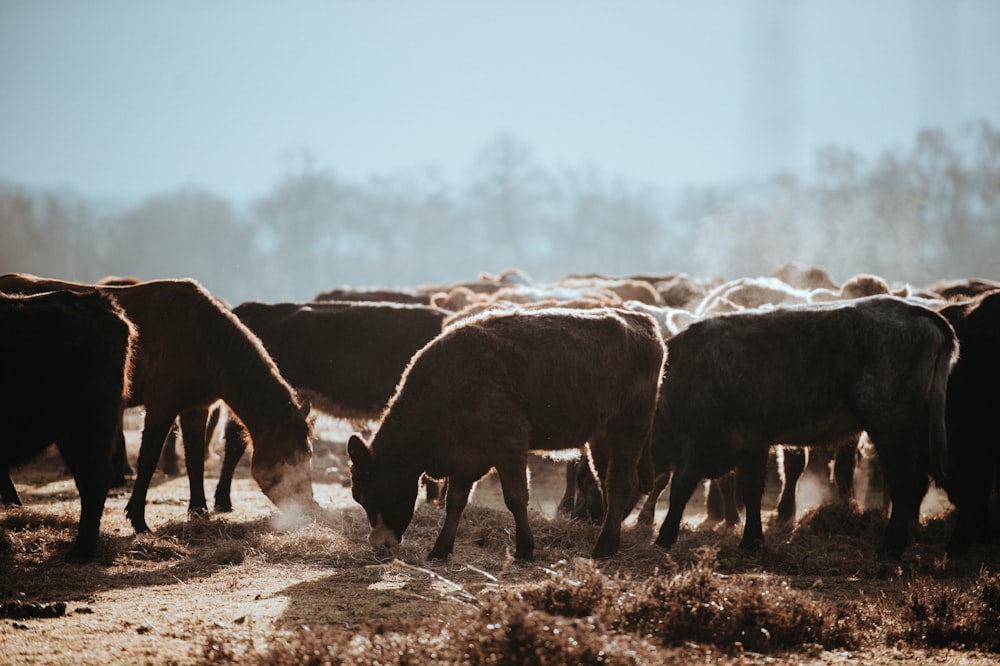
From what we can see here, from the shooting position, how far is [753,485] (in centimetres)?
959

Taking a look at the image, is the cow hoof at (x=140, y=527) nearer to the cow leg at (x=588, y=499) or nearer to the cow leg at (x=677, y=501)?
the cow leg at (x=588, y=499)

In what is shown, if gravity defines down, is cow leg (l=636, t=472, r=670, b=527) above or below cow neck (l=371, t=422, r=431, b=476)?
below

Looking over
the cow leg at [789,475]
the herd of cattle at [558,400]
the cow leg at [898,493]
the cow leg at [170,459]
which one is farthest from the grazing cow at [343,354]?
the cow leg at [898,493]

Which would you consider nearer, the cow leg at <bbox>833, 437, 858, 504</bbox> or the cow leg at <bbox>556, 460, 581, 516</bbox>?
the cow leg at <bbox>833, 437, 858, 504</bbox>

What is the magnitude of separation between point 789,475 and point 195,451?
263 inches

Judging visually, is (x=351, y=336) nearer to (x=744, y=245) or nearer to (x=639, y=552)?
(x=639, y=552)

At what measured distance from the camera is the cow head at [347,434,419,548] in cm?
839

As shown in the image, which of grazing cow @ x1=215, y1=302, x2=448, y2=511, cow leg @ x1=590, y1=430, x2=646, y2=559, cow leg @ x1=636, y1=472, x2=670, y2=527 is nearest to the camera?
cow leg @ x1=590, y1=430, x2=646, y2=559

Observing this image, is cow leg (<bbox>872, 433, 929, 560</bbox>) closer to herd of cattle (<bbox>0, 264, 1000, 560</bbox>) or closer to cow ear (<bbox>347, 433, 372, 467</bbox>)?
herd of cattle (<bbox>0, 264, 1000, 560</bbox>)

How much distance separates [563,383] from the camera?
841 centimetres

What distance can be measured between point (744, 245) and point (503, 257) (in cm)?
3553

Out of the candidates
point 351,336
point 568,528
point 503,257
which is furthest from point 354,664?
point 503,257

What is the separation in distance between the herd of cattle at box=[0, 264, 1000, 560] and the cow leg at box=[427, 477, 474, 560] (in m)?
0.02

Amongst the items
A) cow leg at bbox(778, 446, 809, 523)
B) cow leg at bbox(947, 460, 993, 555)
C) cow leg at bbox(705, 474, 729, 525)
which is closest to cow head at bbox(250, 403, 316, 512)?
cow leg at bbox(705, 474, 729, 525)
